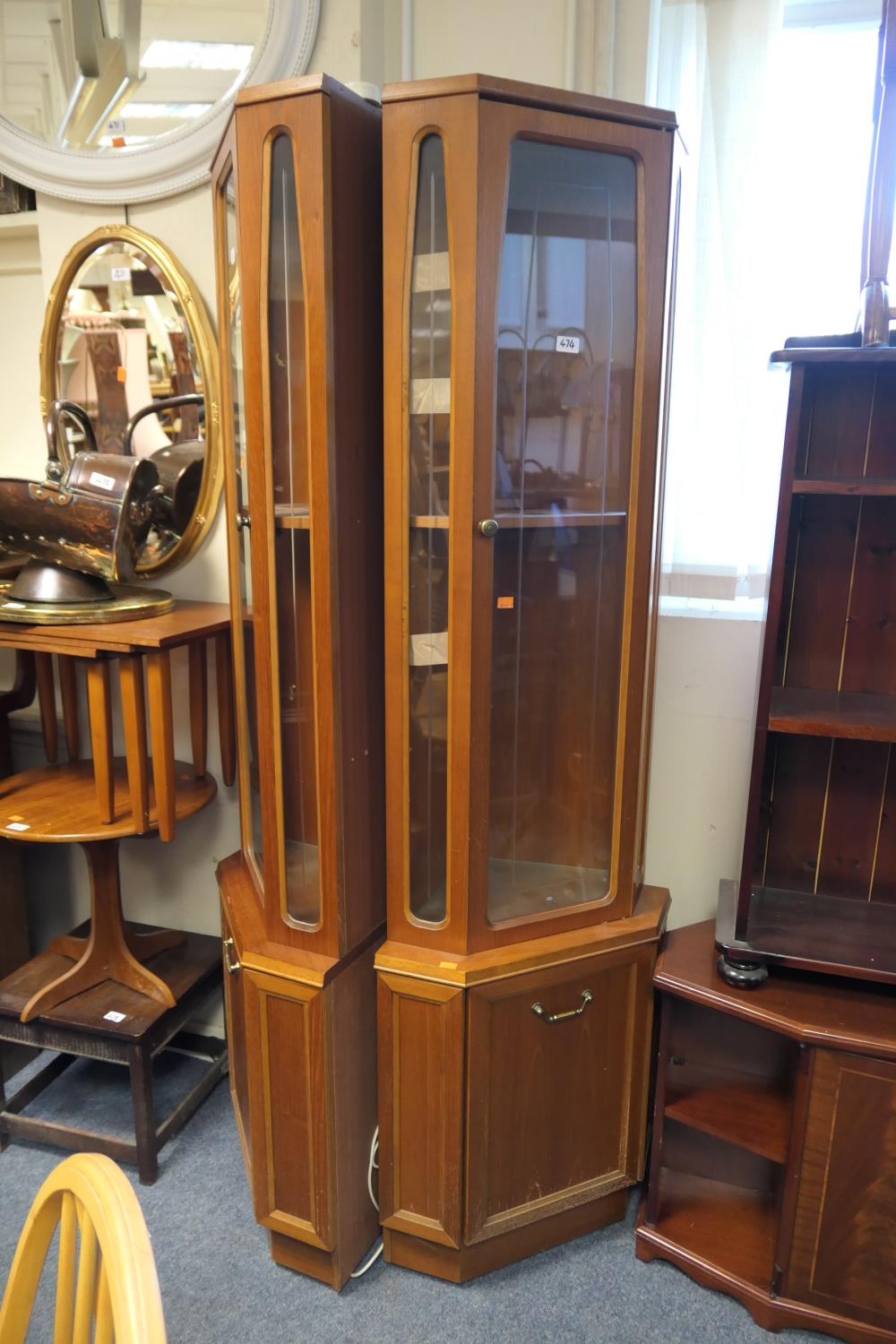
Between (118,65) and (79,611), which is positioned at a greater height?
(118,65)

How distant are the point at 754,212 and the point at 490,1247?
1860mm

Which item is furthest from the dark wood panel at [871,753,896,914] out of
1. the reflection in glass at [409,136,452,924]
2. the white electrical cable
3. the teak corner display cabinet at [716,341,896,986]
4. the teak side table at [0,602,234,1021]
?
the teak side table at [0,602,234,1021]

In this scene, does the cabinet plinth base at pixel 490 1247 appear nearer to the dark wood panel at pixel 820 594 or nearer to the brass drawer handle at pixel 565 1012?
the brass drawer handle at pixel 565 1012

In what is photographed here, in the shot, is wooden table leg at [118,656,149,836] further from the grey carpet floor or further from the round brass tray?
the grey carpet floor

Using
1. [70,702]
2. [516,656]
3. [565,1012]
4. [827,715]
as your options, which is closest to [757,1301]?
[565,1012]

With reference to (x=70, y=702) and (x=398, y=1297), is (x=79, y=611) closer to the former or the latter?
(x=70, y=702)

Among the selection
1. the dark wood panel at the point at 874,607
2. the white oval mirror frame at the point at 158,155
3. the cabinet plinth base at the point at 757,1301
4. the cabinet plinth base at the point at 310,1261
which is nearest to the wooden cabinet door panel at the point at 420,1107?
the cabinet plinth base at the point at 310,1261

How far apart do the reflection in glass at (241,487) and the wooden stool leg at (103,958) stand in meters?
0.39

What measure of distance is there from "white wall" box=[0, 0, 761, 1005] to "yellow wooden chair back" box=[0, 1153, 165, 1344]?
126cm

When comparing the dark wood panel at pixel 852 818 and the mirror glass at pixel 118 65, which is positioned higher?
the mirror glass at pixel 118 65

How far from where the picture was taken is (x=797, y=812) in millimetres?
1647

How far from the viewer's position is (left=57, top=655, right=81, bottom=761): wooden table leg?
6.64 feet

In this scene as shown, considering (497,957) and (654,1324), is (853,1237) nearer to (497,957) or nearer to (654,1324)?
(654,1324)

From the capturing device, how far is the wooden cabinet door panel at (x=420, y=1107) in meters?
1.44
